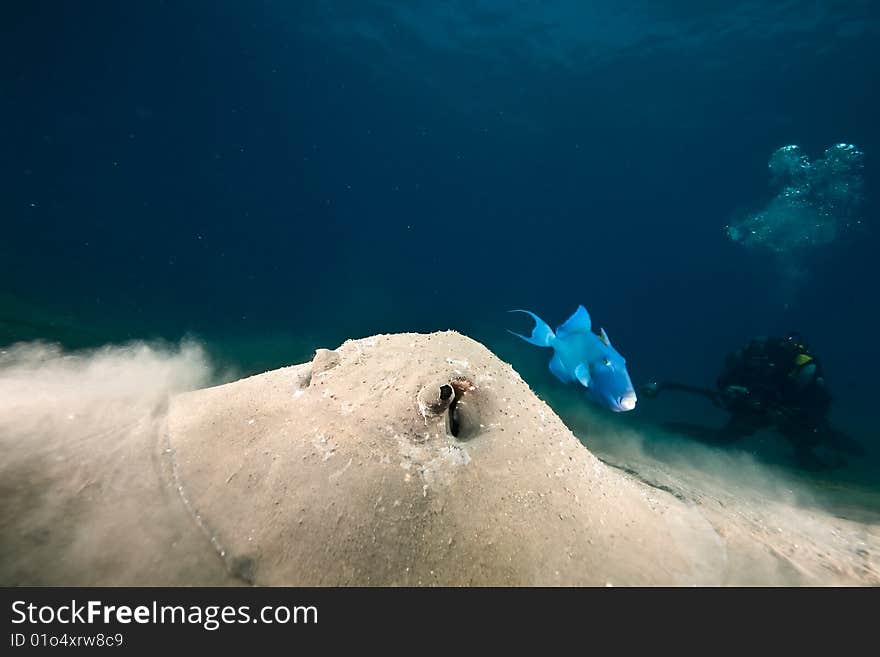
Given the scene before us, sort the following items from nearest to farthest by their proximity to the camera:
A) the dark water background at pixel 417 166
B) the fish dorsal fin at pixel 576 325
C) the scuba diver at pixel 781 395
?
the fish dorsal fin at pixel 576 325 < the scuba diver at pixel 781 395 < the dark water background at pixel 417 166

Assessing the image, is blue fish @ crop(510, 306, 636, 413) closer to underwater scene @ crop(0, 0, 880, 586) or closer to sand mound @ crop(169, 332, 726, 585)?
underwater scene @ crop(0, 0, 880, 586)

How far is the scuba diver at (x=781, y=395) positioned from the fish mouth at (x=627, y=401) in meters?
8.68

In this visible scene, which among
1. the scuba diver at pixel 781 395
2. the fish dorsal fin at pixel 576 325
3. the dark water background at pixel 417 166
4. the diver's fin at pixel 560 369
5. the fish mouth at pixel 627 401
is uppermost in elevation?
the dark water background at pixel 417 166

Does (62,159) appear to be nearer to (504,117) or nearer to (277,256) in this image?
(277,256)

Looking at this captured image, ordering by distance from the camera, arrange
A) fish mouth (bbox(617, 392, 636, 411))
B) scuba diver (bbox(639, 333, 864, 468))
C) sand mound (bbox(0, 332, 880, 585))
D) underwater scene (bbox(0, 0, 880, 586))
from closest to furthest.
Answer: sand mound (bbox(0, 332, 880, 585)), underwater scene (bbox(0, 0, 880, 586)), fish mouth (bbox(617, 392, 636, 411)), scuba diver (bbox(639, 333, 864, 468))

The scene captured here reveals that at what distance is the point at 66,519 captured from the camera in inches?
69.7

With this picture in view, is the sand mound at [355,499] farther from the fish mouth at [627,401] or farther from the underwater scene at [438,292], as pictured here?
the fish mouth at [627,401]

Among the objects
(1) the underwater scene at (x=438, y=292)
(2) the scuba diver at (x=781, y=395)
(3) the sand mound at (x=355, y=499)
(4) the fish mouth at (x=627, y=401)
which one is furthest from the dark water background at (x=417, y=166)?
(4) the fish mouth at (x=627, y=401)

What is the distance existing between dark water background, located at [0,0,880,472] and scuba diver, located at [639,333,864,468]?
26.2 ft

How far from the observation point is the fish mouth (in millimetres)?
2879

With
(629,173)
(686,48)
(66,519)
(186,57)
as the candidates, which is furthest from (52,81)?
(629,173)

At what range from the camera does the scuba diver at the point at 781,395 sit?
10438 mm

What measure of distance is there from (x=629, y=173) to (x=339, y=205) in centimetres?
5319

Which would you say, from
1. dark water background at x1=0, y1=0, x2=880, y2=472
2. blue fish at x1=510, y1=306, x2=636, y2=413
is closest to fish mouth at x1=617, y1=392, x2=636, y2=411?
blue fish at x1=510, y1=306, x2=636, y2=413
